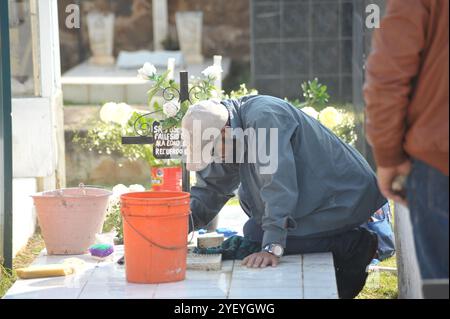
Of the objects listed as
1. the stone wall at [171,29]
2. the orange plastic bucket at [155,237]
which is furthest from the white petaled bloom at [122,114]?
the stone wall at [171,29]

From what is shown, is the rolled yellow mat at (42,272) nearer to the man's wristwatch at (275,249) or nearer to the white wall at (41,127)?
the man's wristwatch at (275,249)

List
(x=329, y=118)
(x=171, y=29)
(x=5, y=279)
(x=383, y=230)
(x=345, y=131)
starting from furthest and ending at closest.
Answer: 1. (x=171, y=29)
2. (x=345, y=131)
3. (x=329, y=118)
4. (x=5, y=279)
5. (x=383, y=230)

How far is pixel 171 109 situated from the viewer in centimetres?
584

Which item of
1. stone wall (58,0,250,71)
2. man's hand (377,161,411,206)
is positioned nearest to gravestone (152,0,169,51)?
stone wall (58,0,250,71)

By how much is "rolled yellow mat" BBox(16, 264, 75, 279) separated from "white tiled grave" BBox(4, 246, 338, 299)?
4 cm

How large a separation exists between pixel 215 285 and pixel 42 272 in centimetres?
89

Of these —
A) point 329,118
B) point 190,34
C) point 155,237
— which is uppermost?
point 190,34

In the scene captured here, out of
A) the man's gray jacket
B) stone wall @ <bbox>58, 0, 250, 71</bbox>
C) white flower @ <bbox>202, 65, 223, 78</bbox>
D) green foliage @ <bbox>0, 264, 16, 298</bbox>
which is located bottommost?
green foliage @ <bbox>0, 264, 16, 298</bbox>

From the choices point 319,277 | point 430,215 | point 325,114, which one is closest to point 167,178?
point 325,114

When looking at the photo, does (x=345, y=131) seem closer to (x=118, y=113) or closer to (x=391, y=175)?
(x=118, y=113)

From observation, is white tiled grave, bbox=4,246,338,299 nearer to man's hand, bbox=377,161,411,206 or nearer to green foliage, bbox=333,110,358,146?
man's hand, bbox=377,161,411,206

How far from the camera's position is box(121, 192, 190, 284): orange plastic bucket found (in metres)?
4.33

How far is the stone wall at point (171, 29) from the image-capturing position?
49.8ft
